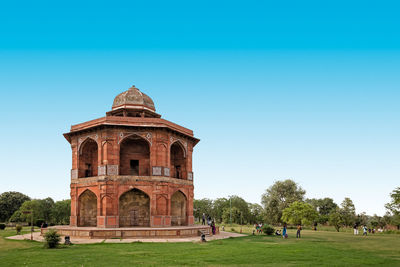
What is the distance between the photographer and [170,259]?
14.5m

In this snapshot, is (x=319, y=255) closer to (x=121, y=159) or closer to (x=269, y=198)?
(x=121, y=159)

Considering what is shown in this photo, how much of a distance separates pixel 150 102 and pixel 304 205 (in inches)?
956

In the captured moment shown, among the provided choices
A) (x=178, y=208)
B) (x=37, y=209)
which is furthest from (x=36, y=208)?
(x=178, y=208)

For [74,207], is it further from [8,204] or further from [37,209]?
[8,204]

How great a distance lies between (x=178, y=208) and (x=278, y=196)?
32148 millimetres

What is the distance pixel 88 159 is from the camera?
3284cm

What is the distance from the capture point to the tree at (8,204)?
64.2m

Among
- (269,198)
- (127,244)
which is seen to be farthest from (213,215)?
(127,244)

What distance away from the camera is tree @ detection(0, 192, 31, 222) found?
64.2 meters

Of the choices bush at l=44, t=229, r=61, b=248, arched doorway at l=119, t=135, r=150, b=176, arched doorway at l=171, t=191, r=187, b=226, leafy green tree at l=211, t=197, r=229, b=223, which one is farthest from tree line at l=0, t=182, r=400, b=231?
bush at l=44, t=229, r=61, b=248

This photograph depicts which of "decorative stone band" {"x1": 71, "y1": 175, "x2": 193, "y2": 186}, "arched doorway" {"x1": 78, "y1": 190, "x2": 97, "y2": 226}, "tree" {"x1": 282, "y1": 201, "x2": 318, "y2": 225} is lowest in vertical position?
"tree" {"x1": 282, "y1": 201, "x2": 318, "y2": 225}

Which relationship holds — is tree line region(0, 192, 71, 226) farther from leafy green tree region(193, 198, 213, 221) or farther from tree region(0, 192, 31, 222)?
leafy green tree region(193, 198, 213, 221)

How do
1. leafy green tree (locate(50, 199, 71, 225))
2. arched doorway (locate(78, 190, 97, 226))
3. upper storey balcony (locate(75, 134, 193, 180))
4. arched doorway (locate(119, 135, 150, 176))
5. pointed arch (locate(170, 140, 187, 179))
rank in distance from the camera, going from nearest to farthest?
upper storey balcony (locate(75, 134, 193, 180)) < arched doorway (locate(78, 190, 97, 226)) < arched doorway (locate(119, 135, 150, 176)) < pointed arch (locate(170, 140, 187, 179)) < leafy green tree (locate(50, 199, 71, 225))

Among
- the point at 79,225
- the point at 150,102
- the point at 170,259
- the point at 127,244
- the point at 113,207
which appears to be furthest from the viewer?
the point at 150,102
